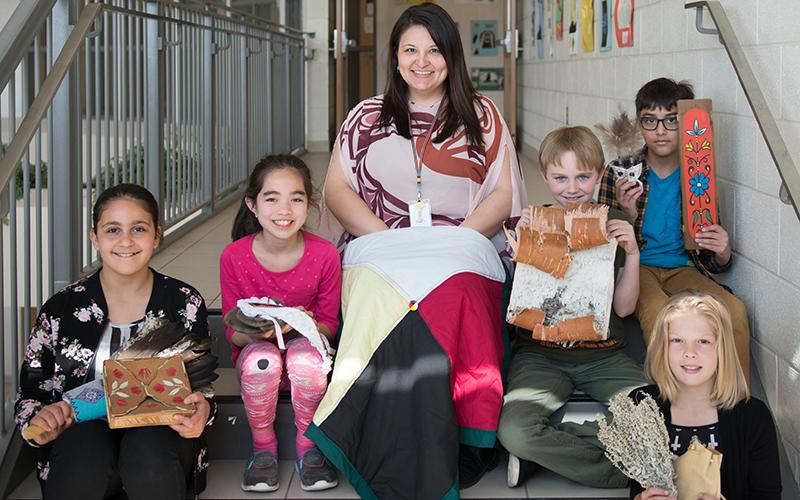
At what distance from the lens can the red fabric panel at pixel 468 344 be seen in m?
2.68

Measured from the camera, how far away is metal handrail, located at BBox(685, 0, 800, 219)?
2.51m

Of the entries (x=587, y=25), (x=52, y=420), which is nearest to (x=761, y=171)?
(x=52, y=420)

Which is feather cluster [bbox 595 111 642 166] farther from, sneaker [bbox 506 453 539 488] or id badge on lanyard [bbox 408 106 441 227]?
sneaker [bbox 506 453 539 488]

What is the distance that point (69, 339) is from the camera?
2545 millimetres

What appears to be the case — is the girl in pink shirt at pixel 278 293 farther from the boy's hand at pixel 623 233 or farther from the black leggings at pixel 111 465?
the boy's hand at pixel 623 233

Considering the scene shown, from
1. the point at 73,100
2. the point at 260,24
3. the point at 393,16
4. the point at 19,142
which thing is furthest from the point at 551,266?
the point at 393,16

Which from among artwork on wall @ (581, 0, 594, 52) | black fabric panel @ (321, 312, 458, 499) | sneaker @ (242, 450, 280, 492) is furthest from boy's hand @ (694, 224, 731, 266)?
artwork on wall @ (581, 0, 594, 52)

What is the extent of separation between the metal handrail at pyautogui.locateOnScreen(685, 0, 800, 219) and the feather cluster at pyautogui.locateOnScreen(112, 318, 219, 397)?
4.91 ft

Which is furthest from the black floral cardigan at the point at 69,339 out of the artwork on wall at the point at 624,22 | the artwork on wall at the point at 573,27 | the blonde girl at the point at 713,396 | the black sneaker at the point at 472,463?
the artwork on wall at the point at 573,27

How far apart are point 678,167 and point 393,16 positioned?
748 centimetres

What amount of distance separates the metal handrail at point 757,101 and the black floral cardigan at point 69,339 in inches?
60.2

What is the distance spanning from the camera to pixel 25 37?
2615mm

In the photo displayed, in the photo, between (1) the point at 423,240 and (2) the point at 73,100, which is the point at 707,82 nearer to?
(1) the point at 423,240

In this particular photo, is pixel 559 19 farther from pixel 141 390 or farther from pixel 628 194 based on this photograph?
pixel 141 390
